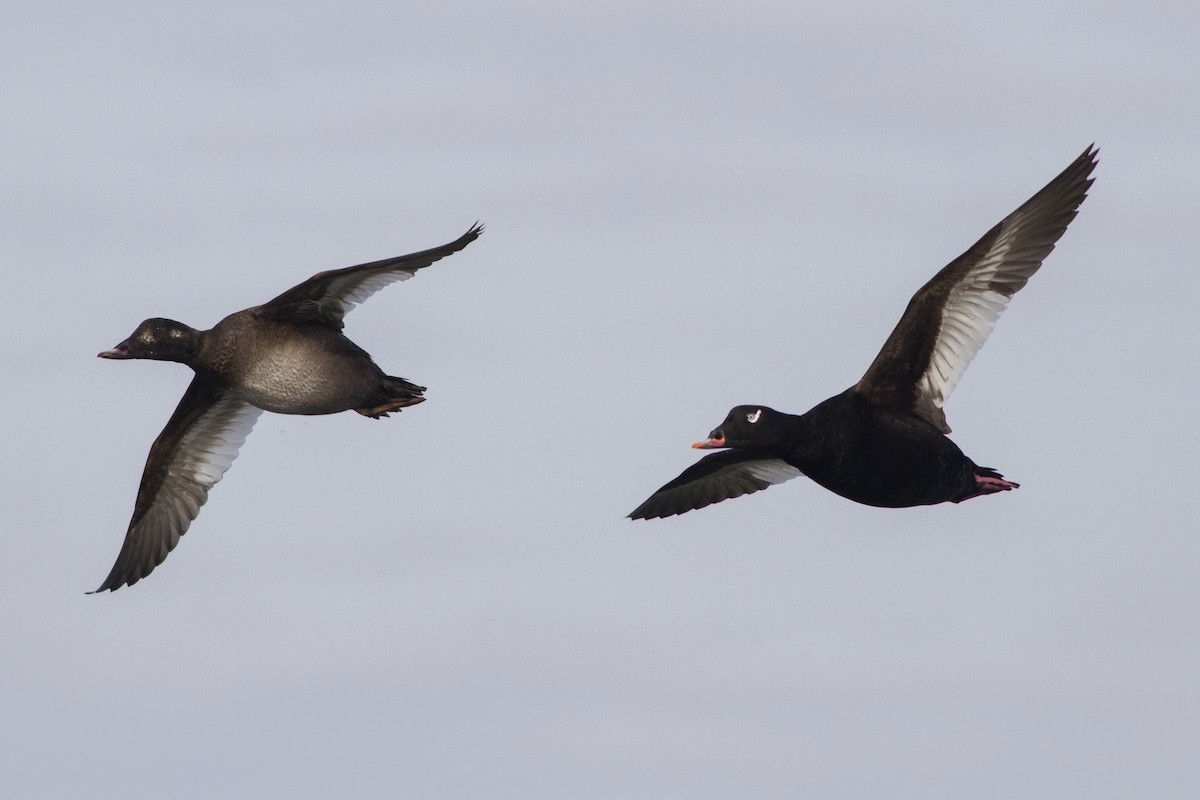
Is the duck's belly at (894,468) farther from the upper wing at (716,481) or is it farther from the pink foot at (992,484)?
the upper wing at (716,481)

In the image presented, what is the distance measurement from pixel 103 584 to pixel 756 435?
6.46 meters

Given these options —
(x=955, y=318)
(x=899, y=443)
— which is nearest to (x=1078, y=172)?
(x=955, y=318)

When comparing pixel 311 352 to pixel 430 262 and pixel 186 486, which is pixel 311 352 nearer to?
pixel 430 262

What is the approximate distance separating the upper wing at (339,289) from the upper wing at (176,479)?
1855 millimetres

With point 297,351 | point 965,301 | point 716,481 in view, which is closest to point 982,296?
point 965,301

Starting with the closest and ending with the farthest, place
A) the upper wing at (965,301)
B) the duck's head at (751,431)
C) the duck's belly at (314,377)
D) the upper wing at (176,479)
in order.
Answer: the duck's head at (751,431), the upper wing at (965,301), the duck's belly at (314,377), the upper wing at (176,479)

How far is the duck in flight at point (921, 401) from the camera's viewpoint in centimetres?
1332

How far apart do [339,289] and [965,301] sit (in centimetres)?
484

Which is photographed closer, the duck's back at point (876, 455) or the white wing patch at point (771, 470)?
the duck's back at point (876, 455)

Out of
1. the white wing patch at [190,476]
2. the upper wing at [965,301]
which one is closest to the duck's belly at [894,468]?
the upper wing at [965,301]

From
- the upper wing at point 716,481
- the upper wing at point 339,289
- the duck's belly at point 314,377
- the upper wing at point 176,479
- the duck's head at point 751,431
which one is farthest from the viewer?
the upper wing at point 176,479

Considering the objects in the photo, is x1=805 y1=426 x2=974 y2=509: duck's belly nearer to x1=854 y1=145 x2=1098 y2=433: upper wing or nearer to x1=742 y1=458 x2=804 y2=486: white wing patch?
x1=854 y1=145 x2=1098 y2=433: upper wing

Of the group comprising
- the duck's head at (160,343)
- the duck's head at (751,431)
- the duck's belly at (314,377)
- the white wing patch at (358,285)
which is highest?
the white wing patch at (358,285)

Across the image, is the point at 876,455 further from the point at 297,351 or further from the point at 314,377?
the point at 297,351
